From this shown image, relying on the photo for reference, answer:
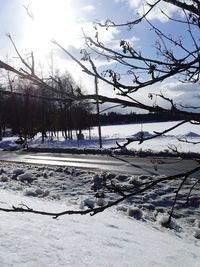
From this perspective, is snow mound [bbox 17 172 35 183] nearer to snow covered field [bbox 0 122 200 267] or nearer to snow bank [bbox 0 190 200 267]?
snow covered field [bbox 0 122 200 267]

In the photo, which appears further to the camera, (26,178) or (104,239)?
(26,178)

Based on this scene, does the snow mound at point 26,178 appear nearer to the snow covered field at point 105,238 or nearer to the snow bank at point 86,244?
the snow covered field at point 105,238

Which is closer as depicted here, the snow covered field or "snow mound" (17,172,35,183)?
the snow covered field

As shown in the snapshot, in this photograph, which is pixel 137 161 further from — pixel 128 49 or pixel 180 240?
pixel 128 49

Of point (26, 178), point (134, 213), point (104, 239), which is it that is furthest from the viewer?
point (26, 178)

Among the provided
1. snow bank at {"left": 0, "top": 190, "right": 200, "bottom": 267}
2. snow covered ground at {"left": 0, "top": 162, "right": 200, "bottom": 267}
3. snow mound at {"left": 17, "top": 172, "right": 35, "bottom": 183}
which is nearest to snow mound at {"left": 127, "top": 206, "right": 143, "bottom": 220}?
snow covered ground at {"left": 0, "top": 162, "right": 200, "bottom": 267}

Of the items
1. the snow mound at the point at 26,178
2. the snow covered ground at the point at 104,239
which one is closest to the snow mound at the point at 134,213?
the snow covered ground at the point at 104,239

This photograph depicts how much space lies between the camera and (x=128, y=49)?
8.10ft

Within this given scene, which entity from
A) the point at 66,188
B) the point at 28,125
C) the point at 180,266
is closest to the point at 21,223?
the point at 180,266

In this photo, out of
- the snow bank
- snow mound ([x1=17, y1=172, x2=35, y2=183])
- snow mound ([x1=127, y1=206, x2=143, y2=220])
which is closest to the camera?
the snow bank

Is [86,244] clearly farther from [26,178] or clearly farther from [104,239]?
[26,178]

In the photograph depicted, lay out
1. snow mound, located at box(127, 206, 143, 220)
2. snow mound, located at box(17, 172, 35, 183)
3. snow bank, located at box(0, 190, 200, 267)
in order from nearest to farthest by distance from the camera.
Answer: snow bank, located at box(0, 190, 200, 267)
snow mound, located at box(127, 206, 143, 220)
snow mound, located at box(17, 172, 35, 183)

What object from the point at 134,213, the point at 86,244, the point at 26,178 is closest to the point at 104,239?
the point at 86,244

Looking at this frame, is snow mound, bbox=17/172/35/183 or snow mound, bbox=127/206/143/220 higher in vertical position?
snow mound, bbox=17/172/35/183
